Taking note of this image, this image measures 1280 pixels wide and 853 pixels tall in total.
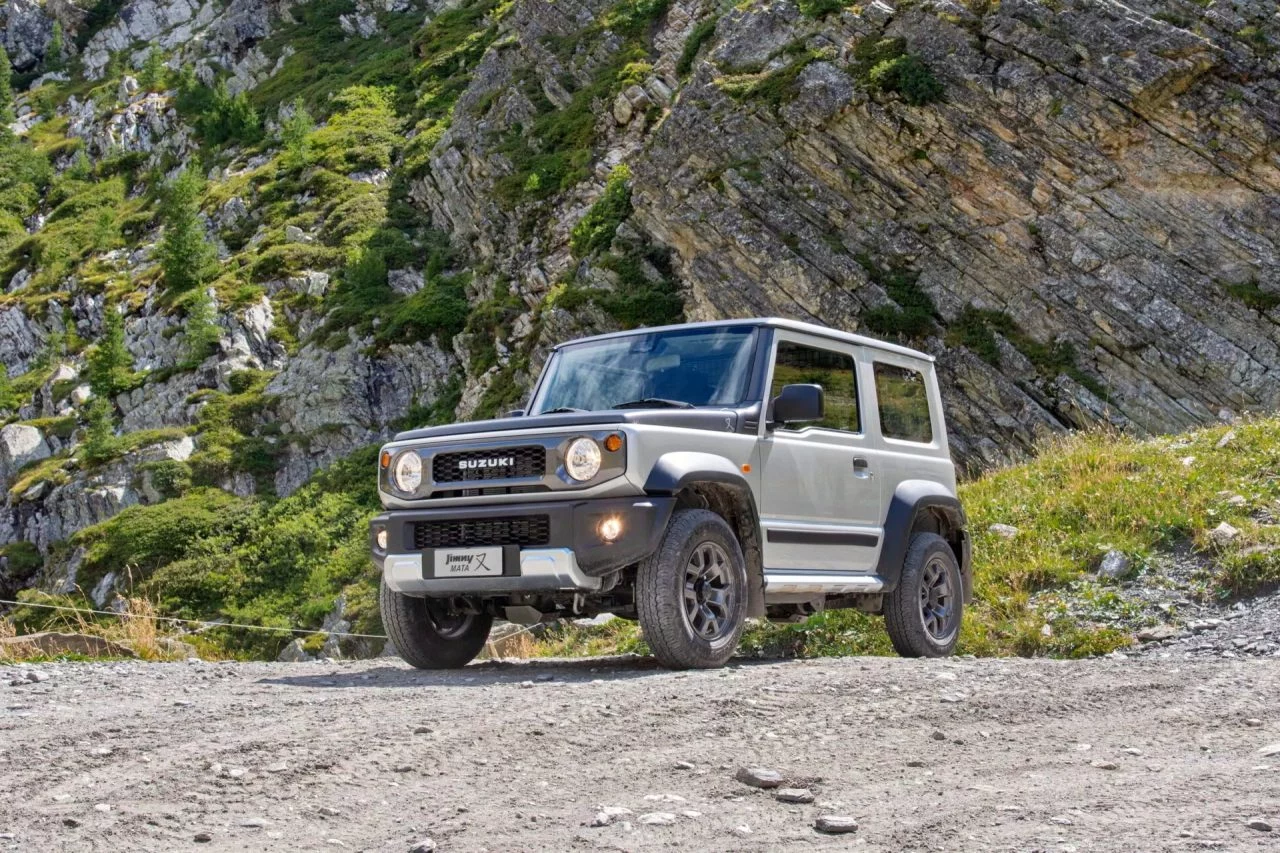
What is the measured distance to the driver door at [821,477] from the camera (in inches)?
312

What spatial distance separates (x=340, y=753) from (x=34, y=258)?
66.8m

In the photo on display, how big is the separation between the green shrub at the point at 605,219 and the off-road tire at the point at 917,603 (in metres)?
19.6

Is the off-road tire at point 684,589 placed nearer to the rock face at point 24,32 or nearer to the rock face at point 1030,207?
the rock face at point 1030,207

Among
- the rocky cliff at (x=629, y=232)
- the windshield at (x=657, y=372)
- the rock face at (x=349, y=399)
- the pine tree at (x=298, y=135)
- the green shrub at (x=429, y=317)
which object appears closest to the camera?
the windshield at (x=657, y=372)

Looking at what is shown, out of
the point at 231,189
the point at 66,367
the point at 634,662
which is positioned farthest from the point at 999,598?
the point at 231,189

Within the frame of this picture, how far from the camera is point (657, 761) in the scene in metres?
4.81

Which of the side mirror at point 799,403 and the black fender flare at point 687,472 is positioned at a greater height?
the side mirror at point 799,403

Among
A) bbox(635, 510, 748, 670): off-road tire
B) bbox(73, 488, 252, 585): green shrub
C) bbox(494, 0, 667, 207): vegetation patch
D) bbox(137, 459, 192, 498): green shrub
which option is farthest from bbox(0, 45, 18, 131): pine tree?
bbox(635, 510, 748, 670): off-road tire

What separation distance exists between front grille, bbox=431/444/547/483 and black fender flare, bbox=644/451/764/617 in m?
0.67

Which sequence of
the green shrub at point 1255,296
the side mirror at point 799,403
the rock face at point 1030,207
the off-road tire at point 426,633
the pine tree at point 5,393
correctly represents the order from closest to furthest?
the side mirror at point 799,403
the off-road tire at point 426,633
the green shrub at point 1255,296
the rock face at point 1030,207
the pine tree at point 5,393

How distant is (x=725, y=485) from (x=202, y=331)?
42.3 meters

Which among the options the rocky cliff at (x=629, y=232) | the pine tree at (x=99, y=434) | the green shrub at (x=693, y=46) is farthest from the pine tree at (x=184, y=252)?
the green shrub at (x=693, y=46)

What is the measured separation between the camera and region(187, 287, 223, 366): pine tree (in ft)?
152

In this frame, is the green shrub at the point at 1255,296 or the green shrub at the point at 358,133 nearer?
the green shrub at the point at 1255,296
